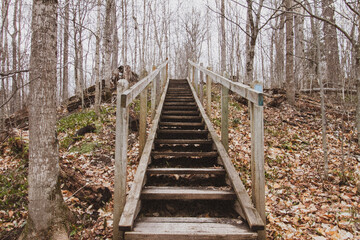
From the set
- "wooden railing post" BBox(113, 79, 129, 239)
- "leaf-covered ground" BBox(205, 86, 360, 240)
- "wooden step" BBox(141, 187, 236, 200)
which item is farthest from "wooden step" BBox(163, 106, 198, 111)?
"wooden railing post" BBox(113, 79, 129, 239)

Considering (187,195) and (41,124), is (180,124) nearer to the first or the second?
(187,195)

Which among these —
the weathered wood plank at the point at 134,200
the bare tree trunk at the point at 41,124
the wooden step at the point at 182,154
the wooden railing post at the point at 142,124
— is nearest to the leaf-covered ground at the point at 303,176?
the wooden step at the point at 182,154

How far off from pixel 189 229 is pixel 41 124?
217 cm

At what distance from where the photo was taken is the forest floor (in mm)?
2912

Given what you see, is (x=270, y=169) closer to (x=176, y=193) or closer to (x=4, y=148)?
(x=176, y=193)

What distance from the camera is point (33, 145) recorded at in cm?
254

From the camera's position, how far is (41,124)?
254 centimetres

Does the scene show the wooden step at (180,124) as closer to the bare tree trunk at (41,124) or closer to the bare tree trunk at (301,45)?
the bare tree trunk at (41,124)

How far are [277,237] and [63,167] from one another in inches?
147

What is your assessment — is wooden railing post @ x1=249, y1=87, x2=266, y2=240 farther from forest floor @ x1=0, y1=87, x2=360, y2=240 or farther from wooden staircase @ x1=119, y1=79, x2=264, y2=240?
forest floor @ x1=0, y1=87, x2=360, y2=240

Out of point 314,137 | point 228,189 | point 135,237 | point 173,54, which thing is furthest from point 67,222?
point 173,54

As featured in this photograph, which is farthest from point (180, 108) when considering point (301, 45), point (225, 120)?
point (301, 45)

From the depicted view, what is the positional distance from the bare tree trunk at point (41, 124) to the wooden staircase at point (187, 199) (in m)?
1.00

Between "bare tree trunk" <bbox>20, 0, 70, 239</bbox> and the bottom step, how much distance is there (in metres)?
1.01
